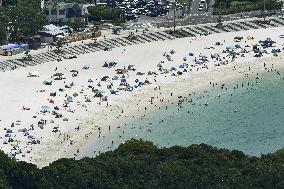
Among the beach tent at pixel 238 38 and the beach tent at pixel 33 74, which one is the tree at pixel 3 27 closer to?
the beach tent at pixel 33 74

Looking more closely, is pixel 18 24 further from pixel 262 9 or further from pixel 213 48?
pixel 262 9

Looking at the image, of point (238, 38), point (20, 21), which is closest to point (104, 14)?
point (20, 21)

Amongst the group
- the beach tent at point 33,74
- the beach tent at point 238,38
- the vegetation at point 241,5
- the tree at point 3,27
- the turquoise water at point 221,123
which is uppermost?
the vegetation at point 241,5

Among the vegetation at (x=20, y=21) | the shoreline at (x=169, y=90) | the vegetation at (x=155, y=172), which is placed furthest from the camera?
the vegetation at (x=20, y=21)

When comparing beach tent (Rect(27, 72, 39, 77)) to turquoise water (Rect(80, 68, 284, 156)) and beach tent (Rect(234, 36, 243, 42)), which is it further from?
beach tent (Rect(234, 36, 243, 42))

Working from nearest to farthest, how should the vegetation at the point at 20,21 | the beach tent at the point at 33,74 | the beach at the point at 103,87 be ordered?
1. the beach at the point at 103,87
2. the beach tent at the point at 33,74
3. the vegetation at the point at 20,21

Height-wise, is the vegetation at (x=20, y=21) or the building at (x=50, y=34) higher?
the vegetation at (x=20, y=21)

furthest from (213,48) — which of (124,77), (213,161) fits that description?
(213,161)

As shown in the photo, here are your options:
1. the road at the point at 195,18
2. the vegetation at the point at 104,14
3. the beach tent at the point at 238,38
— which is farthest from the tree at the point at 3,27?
the beach tent at the point at 238,38
